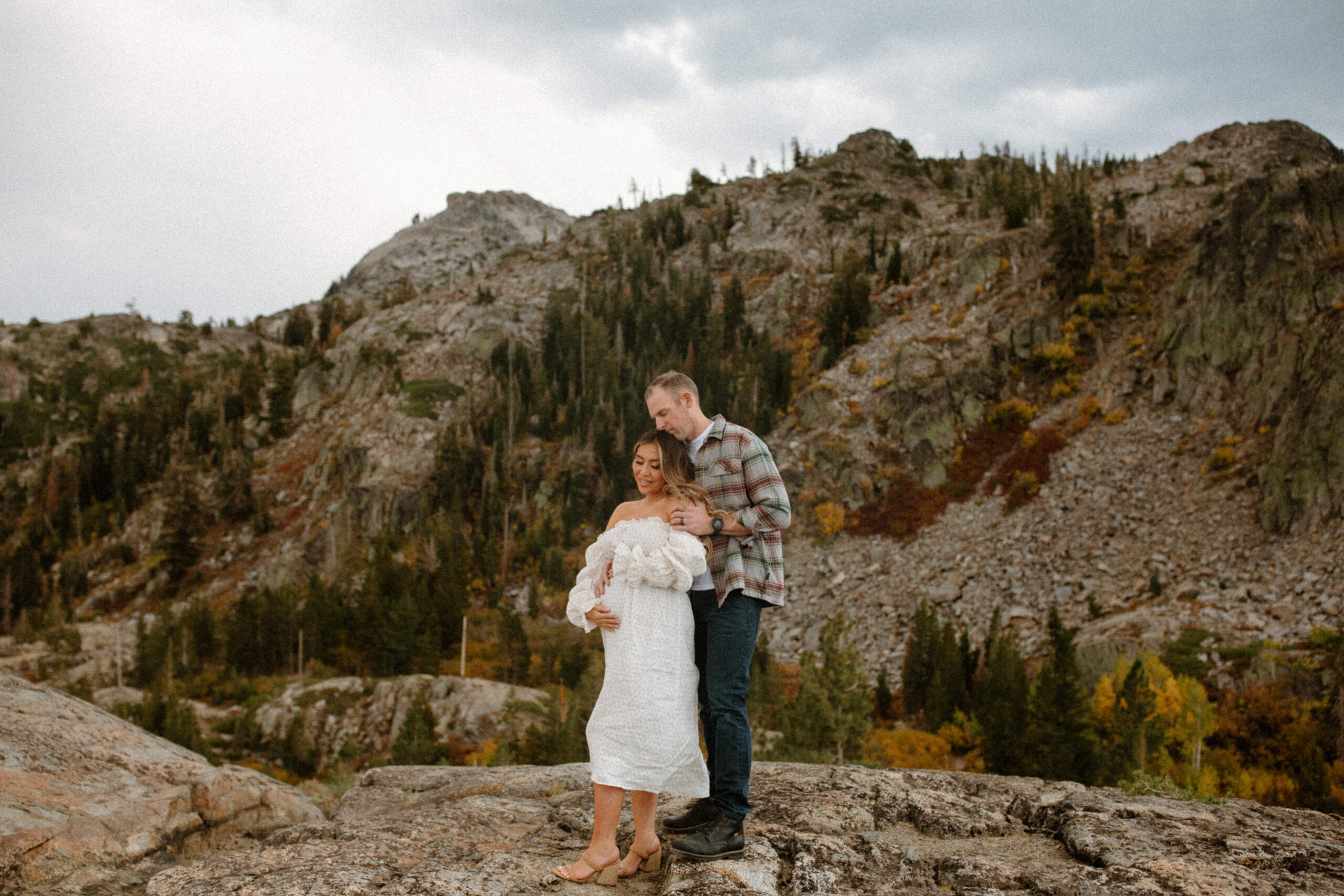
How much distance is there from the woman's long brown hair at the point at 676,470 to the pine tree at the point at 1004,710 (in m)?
21.6

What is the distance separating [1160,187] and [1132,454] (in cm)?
3863

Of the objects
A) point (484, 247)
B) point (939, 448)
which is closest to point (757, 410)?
point (939, 448)

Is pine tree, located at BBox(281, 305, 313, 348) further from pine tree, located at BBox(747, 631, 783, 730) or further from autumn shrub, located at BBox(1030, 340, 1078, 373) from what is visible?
autumn shrub, located at BBox(1030, 340, 1078, 373)

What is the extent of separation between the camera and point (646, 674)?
4.14 m

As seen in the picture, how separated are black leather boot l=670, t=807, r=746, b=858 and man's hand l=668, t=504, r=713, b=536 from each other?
1.71 m

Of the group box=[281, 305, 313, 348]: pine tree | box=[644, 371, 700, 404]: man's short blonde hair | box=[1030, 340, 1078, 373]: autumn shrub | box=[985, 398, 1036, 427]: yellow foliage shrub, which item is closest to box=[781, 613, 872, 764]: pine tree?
box=[644, 371, 700, 404]: man's short blonde hair

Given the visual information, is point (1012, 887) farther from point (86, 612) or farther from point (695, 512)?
point (86, 612)

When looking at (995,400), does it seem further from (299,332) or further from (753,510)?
(299,332)

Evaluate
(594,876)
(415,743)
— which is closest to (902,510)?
(415,743)

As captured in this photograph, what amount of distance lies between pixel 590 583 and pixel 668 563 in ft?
2.07

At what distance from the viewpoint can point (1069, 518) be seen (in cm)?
3712

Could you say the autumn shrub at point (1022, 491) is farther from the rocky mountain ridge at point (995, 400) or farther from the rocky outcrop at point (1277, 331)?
the rocky outcrop at point (1277, 331)

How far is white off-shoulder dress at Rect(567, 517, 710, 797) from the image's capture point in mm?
4090

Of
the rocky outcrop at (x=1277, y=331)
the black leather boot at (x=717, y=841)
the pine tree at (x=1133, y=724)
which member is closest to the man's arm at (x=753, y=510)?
the black leather boot at (x=717, y=841)
